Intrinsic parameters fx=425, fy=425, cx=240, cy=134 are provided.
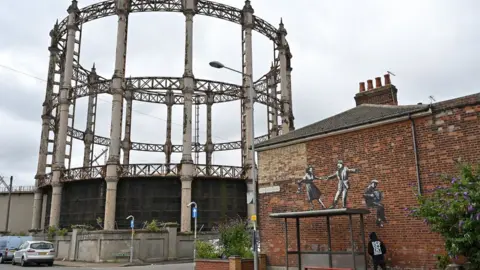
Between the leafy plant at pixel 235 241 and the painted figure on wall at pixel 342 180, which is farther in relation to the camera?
the leafy plant at pixel 235 241

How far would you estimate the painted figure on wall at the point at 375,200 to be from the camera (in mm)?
14527

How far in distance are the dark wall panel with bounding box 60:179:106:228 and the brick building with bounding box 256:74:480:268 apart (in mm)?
19256

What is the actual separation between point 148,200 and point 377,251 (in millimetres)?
22168

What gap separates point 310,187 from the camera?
1669cm

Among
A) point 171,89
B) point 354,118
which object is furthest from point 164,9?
point 354,118

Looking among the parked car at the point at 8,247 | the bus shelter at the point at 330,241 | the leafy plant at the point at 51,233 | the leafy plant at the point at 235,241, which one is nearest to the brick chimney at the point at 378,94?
the bus shelter at the point at 330,241

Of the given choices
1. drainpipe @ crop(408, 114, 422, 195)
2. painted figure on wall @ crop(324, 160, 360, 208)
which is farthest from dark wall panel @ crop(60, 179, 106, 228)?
drainpipe @ crop(408, 114, 422, 195)

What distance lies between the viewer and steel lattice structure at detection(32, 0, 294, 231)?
3309cm

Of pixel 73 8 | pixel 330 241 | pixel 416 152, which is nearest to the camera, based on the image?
pixel 416 152

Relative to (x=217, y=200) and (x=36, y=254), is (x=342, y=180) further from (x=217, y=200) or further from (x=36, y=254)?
(x=36, y=254)

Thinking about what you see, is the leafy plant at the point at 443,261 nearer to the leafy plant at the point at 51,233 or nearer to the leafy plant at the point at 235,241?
the leafy plant at the point at 235,241

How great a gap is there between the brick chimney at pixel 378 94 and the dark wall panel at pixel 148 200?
17593 mm

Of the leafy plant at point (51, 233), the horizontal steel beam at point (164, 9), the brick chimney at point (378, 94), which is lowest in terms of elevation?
the leafy plant at point (51, 233)

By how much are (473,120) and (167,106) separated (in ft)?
120
